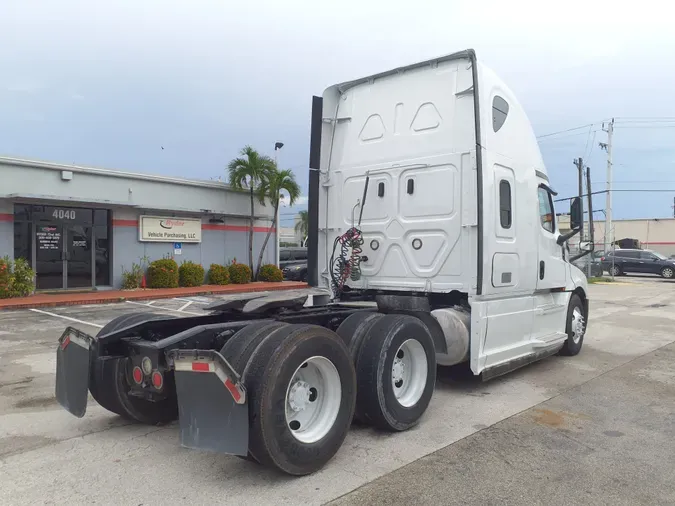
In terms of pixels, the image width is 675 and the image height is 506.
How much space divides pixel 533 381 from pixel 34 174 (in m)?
15.8

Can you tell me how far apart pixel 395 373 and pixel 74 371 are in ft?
8.91

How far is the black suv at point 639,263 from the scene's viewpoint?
32.2 metres

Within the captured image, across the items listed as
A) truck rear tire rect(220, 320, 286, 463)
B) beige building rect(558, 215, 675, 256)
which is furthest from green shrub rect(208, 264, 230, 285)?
beige building rect(558, 215, 675, 256)

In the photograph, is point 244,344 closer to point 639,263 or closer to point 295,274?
point 295,274

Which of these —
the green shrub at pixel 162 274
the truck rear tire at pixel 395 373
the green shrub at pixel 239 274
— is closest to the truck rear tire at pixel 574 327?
the truck rear tire at pixel 395 373

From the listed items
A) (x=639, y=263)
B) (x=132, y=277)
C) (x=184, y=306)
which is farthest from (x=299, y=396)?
(x=639, y=263)

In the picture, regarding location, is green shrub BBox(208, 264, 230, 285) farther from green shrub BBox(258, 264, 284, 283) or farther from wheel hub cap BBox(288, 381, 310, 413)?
wheel hub cap BBox(288, 381, 310, 413)

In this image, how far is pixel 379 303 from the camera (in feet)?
20.6

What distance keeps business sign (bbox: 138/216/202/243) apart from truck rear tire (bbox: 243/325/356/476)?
55.5 feet

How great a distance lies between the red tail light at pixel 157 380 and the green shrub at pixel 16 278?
13.6 metres

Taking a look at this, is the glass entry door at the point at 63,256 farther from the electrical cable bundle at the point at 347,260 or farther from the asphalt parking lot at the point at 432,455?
the electrical cable bundle at the point at 347,260

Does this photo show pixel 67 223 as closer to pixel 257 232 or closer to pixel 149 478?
pixel 257 232

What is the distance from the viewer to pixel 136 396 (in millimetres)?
4457

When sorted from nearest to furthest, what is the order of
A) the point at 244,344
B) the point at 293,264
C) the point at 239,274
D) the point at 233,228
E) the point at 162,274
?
1. the point at 244,344
2. the point at 162,274
3. the point at 239,274
4. the point at 233,228
5. the point at 293,264
